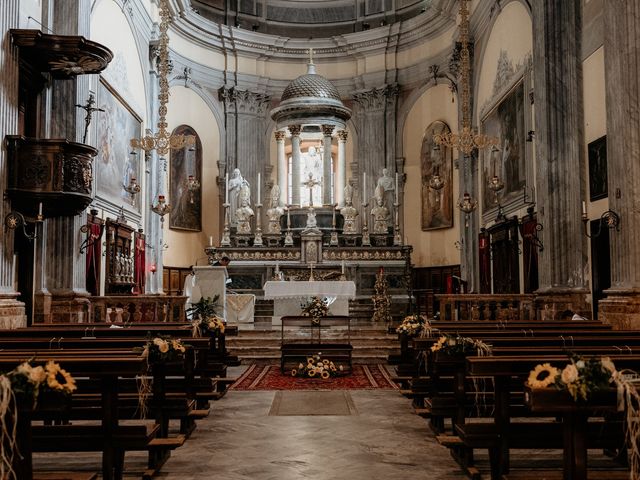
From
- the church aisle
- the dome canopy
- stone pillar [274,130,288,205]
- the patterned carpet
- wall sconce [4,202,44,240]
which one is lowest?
the church aisle

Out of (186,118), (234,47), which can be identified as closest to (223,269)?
(186,118)

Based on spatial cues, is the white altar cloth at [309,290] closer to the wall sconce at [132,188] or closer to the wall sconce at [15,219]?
the wall sconce at [132,188]

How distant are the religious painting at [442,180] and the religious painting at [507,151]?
10.2 ft

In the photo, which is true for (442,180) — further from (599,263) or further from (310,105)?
(599,263)

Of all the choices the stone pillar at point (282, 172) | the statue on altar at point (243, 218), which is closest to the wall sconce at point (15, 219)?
the statue on altar at point (243, 218)

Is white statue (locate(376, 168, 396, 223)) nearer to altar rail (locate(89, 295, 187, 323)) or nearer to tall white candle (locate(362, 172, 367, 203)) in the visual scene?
tall white candle (locate(362, 172, 367, 203))

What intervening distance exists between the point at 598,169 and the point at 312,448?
7.56 m

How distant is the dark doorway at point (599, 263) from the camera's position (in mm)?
10984

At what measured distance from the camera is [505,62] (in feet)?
54.0

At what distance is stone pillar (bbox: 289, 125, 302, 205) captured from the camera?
2091cm

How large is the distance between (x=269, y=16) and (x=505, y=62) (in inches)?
451

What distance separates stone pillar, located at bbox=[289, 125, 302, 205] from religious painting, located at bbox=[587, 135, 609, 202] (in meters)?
10.7

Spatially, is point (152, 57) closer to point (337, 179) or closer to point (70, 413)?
point (337, 179)

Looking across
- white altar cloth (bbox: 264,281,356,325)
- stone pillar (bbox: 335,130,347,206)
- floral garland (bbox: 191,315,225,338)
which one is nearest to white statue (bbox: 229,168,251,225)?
stone pillar (bbox: 335,130,347,206)
